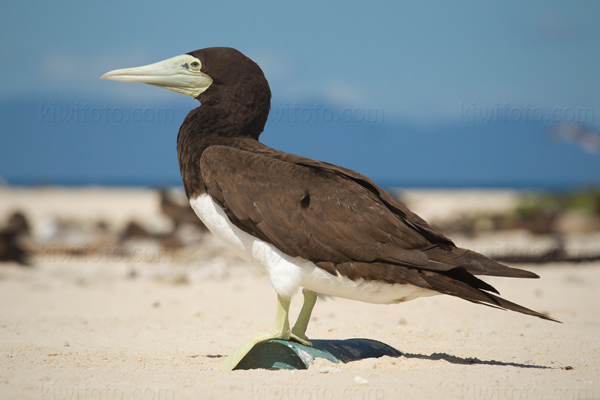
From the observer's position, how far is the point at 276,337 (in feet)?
16.6

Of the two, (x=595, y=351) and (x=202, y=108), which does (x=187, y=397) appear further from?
(x=595, y=351)

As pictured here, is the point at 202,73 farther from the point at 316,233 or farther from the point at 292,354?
the point at 292,354

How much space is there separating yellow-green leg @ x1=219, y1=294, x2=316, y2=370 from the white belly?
205 mm

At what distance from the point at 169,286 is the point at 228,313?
2587 mm

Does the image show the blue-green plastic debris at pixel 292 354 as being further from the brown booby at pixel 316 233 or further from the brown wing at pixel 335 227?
the brown wing at pixel 335 227

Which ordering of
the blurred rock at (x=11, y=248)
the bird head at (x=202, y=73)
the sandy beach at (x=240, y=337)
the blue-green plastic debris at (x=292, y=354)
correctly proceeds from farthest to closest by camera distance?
the blurred rock at (x=11, y=248)
the bird head at (x=202, y=73)
the blue-green plastic debris at (x=292, y=354)
the sandy beach at (x=240, y=337)

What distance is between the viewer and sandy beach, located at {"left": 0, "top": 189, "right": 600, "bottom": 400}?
4246mm

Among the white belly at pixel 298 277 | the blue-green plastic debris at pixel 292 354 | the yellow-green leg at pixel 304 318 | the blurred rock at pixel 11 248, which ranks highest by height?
the white belly at pixel 298 277

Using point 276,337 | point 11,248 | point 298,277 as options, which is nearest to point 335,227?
point 298,277

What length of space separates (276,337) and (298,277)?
1.97 feet

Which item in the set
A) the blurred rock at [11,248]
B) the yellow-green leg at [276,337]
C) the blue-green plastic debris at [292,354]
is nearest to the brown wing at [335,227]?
the yellow-green leg at [276,337]

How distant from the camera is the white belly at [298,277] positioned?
15.6 ft

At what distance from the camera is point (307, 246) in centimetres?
472

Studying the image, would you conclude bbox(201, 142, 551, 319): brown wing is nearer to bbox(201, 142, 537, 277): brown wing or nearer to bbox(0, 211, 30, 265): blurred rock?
bbox(201, 142, 537, 277): brown wing
